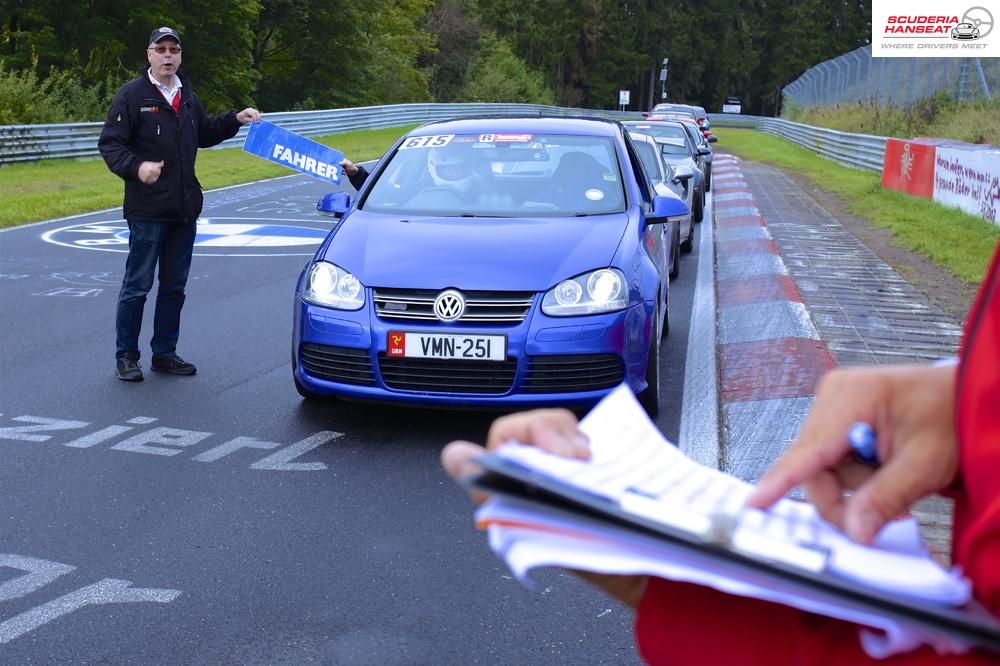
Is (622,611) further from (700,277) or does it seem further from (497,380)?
(700,277)

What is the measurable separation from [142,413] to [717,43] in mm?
117081

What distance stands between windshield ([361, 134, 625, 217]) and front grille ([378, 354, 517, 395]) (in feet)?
4.58

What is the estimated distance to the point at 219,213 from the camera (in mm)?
17469

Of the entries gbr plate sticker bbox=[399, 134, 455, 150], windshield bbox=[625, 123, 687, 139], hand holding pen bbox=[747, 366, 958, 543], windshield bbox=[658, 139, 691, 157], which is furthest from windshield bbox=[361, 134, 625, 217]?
windshield bbox=[625, 123, 687, 139]

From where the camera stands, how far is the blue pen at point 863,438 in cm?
135

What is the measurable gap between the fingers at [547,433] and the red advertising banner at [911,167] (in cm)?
1921

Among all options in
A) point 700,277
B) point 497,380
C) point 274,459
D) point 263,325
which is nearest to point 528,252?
point 497,380

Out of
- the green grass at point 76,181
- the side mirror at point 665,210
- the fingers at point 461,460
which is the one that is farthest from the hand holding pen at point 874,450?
the green grass at point 76,181

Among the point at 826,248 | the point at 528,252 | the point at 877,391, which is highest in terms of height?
the point at 877,391

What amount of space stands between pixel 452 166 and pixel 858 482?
20.6ft

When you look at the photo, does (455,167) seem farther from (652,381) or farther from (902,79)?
(902,79)

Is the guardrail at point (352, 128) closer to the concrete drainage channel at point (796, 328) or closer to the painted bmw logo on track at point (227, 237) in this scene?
the painted bmw logo on track at point (227, 237)

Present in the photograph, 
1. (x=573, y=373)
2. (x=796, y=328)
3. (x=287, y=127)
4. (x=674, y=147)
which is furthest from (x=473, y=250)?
(x=287, y=127)

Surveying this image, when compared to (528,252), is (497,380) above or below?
below
